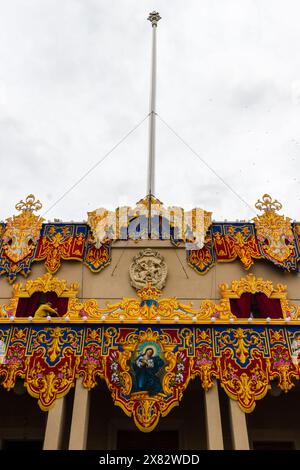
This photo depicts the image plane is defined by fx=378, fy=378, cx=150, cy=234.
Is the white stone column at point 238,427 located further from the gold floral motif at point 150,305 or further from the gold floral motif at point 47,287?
the gold floral motif at point 47,287

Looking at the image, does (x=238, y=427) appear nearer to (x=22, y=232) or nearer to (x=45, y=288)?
(x=45, y=288)

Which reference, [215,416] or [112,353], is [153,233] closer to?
[112,353]

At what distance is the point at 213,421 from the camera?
991 centimetres

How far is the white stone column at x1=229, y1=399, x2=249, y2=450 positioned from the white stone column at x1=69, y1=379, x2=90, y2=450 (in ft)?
12.7

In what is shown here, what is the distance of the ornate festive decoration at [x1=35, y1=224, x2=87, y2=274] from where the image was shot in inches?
582

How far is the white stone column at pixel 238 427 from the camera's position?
31.4ft

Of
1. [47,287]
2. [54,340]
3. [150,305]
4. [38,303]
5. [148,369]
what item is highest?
[47,287]

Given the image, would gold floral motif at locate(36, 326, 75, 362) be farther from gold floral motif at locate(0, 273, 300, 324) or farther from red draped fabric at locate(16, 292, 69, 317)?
red draped fabric at locate(16, 292, 69, 317)

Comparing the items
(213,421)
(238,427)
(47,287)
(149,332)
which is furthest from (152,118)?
(238,427)

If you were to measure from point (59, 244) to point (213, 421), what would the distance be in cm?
872

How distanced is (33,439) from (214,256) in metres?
8.98

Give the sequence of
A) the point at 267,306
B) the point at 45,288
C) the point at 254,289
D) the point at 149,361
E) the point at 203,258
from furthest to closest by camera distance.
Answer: the point at 203,258, the point at 45,288, the point at 254,289, the point at 267,306, the point at 149,361

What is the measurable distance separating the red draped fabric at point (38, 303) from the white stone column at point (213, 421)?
589cm

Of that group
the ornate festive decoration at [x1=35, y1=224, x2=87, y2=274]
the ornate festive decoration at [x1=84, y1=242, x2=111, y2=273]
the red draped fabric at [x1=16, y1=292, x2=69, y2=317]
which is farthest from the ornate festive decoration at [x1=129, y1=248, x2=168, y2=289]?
the red draped fabric at [x1=16, y1=292, x2=69, y2=317]
